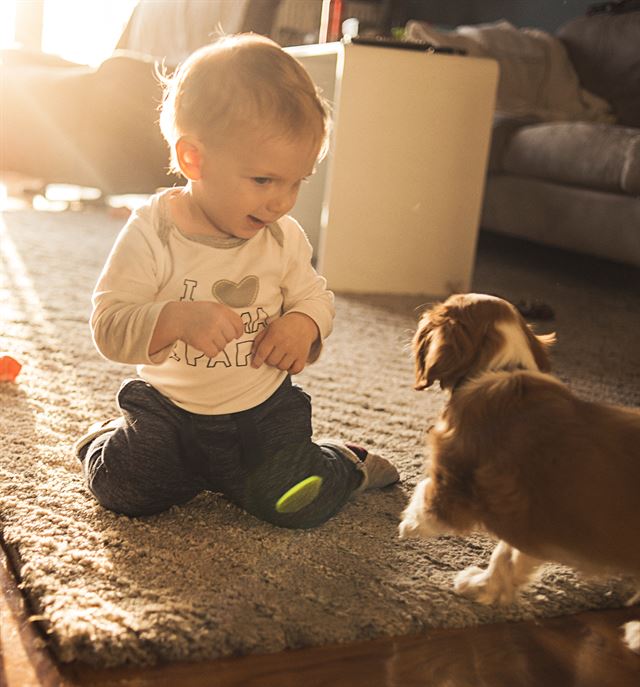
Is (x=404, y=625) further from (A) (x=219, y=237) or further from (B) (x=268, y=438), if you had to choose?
(A) (x=219, y=237)

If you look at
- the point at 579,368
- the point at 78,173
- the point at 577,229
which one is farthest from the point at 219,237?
the point at 78,173

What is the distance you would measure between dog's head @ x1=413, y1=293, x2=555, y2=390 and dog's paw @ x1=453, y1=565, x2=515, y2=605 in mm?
203

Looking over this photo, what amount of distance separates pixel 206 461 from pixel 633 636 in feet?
1.62

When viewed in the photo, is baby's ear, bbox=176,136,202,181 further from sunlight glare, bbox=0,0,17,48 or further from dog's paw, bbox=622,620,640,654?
sunlight glare, bbox=0,0,17,48

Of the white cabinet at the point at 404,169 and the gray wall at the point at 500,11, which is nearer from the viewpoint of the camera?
the white cabinet at the point at 404,169

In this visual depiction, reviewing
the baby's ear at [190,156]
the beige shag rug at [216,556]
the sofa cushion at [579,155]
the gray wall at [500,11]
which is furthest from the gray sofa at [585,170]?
the baby's ear at [190,156]

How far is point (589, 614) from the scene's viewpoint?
928mm

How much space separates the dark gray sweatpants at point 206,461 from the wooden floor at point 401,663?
17 centimetres

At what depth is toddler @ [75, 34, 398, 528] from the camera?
38.2 inches

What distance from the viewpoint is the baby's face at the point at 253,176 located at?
3.19 ft

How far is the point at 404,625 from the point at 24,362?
94cm

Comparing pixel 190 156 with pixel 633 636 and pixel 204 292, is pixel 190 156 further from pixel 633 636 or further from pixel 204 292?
pixel 633 636

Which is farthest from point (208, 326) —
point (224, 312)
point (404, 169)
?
point (404, 169)

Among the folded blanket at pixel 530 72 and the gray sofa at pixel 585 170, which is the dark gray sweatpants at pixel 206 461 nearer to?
the gray sofa at pixel 585 170
